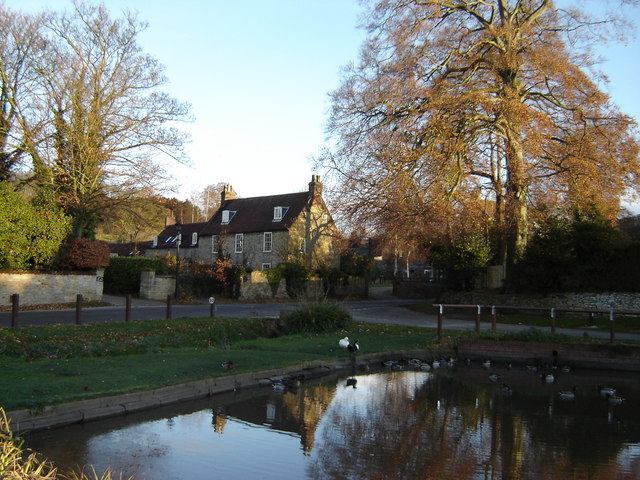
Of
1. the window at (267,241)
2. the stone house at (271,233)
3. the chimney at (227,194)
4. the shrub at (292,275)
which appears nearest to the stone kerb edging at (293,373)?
the shrub at (292,275)

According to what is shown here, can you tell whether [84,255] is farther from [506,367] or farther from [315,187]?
[315,187]

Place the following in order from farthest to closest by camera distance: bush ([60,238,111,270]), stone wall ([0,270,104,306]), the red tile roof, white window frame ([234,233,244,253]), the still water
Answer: white window frame ([234,233,244,253])
the red tile roof
bush ([60,238,111,270])
stone wall ([0,270,104,306])
the still water

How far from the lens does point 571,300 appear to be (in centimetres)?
2817

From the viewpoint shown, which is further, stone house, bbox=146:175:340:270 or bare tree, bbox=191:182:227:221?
bare tree, bbox=191:182:227:221

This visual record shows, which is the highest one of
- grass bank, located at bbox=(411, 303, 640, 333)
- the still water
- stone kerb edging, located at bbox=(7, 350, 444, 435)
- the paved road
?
grass bank, located at bbox=(411, 303, 640, 333)

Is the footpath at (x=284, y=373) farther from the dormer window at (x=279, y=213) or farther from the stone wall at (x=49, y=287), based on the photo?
the dormer window at (x=279, y=213)

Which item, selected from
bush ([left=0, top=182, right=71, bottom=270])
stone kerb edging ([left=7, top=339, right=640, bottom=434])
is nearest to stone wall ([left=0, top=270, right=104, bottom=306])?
bush ([left=0, top=182, right=71, bottom=270])

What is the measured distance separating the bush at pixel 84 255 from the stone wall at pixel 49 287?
21.0 inches

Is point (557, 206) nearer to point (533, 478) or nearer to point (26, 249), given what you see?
point (533, 478)

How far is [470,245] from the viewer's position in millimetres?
35656

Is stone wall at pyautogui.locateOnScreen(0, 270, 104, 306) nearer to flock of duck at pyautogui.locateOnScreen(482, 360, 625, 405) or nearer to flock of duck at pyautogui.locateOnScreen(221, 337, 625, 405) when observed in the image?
flock of duck at pyautogui.locateOnScreen(221, 337, 625, 405)

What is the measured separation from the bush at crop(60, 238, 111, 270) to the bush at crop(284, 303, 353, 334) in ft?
50.2

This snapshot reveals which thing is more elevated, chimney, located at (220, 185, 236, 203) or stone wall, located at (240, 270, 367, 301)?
chimney, located at (220, 185, 236, 203)

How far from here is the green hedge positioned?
1580 inches
